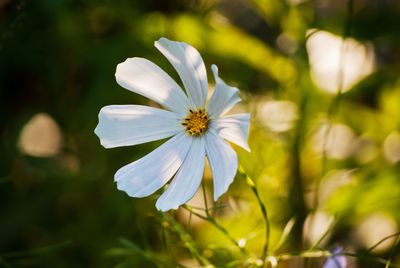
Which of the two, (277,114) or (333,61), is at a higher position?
(333,61)

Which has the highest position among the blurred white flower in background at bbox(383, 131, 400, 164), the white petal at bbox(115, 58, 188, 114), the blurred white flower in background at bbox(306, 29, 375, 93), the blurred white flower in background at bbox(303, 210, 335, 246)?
the blurred white flower in background at bbox(306, 29, 375, 93)

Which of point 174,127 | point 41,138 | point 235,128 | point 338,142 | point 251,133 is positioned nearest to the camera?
point 235,128

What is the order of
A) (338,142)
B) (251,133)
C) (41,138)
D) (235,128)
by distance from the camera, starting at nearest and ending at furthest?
(235,128), (251,133), (338,142), (41,138)

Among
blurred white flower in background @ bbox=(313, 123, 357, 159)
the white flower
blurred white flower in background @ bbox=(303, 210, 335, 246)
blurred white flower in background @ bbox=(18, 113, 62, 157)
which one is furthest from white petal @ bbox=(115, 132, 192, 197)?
blurred white flower in background @ bbox=(18, 113, 62, 157)

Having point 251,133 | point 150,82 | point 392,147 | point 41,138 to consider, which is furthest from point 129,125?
point 41,138

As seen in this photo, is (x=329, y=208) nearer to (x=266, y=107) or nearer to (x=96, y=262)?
(x=266, y=107)

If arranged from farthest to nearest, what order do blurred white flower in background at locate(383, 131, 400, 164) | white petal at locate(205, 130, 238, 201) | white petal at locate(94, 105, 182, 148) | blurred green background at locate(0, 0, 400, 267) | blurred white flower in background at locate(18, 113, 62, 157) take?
blurred white flower in background at locate(18, 113, 62, 157), blurred white flower in background at locate(383, 131, 400, 164), blurred green background at locate(0, 0, 400, 267), white petal at locate(94, 105, 182, 148), white petal at locate(205, 130, 238, 201)

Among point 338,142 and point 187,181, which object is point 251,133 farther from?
point 187,181

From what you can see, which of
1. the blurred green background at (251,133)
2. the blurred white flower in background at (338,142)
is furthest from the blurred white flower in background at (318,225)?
the blurred white flower in background at (338,142)

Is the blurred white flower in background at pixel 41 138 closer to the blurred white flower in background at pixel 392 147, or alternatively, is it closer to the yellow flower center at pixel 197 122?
the blurred white flower in background at pixel 392 147

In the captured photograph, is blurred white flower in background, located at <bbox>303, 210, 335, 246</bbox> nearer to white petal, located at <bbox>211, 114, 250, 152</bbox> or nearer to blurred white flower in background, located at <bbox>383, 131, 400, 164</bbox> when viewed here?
blurred white flower in background, located at <bbox>383, 131, 400, 164</bbox>
